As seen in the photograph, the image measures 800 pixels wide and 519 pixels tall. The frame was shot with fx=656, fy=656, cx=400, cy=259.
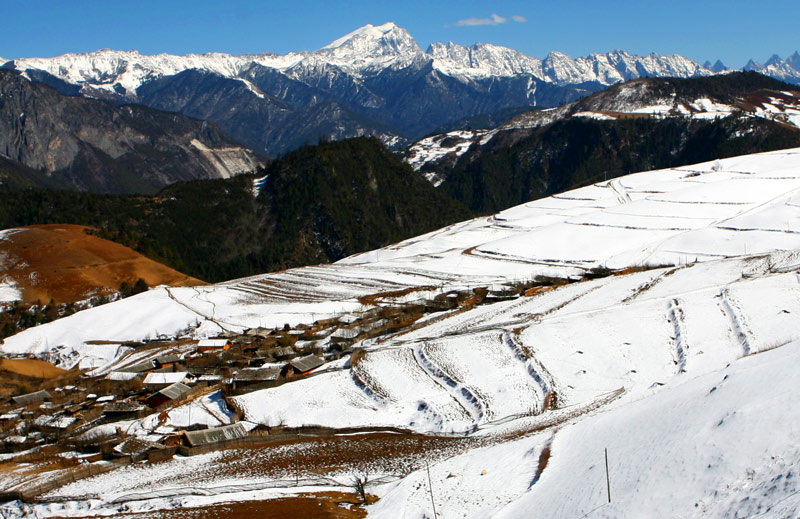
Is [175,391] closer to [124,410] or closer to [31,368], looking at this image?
[124,410]

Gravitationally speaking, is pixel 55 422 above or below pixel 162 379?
below

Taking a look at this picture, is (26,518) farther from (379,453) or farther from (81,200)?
(81,200)

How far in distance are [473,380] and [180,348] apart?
30.2 m

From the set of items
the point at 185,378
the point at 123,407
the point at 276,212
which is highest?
the point at 276,212

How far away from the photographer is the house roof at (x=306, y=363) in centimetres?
4238

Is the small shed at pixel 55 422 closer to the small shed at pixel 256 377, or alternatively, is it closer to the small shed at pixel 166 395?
the small shed at pixel 166 395

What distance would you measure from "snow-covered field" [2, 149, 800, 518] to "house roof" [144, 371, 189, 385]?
847 centimetres

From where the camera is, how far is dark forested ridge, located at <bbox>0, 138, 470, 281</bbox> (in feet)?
459

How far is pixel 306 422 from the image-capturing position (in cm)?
3384

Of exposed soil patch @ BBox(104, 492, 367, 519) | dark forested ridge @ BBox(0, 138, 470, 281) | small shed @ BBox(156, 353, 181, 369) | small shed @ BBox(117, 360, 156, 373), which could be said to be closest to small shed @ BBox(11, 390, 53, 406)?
small shed @ BBox(117, 360, 156, 373)

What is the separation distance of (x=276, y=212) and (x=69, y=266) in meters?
71.5

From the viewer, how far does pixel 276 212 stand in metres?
156

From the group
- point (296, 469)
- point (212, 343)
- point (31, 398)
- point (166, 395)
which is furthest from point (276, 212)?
point (296, 469)

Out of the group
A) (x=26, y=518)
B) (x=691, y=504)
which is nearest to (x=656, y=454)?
(x=691, y=504)
